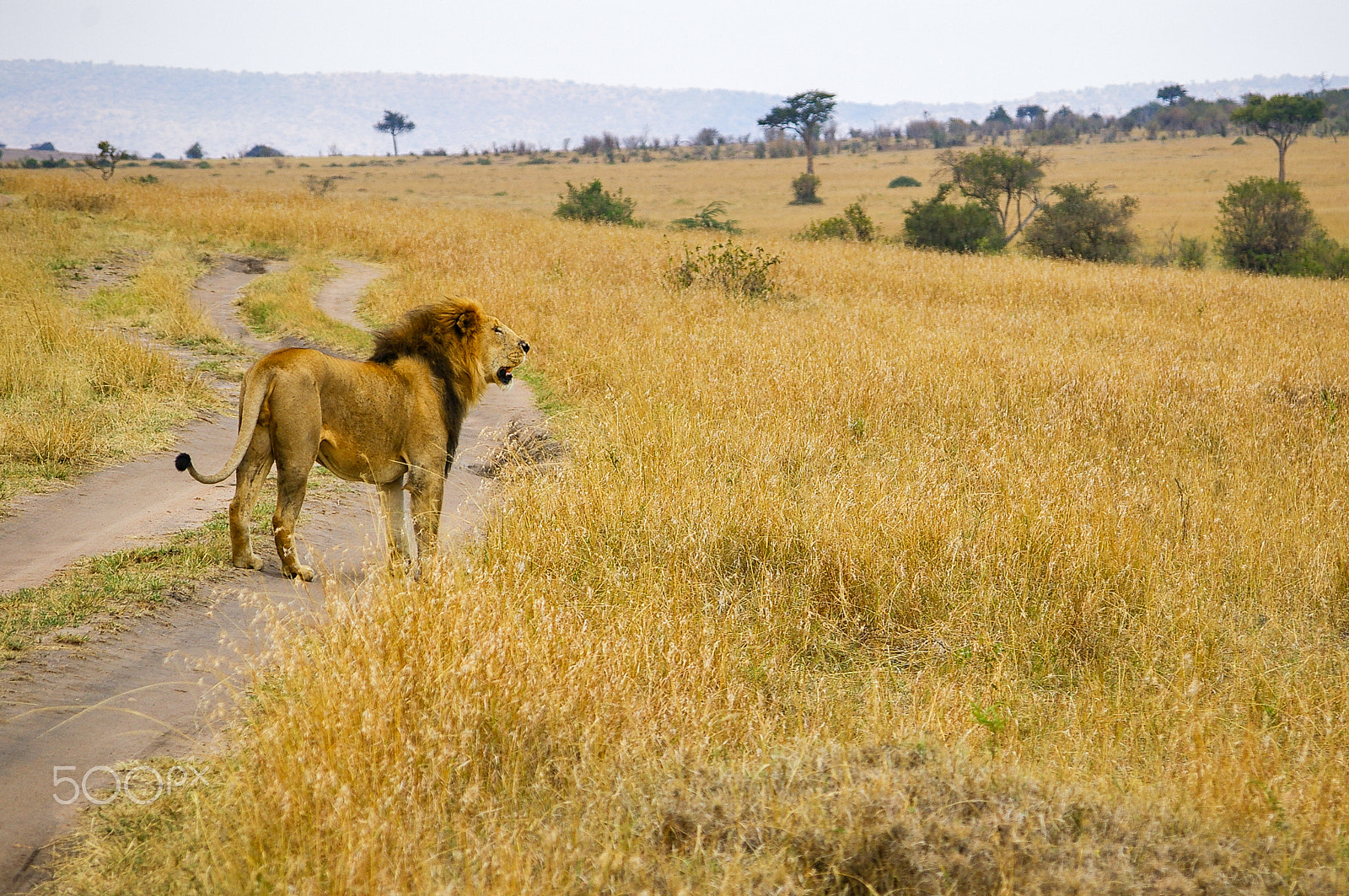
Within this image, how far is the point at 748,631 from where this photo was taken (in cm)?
433

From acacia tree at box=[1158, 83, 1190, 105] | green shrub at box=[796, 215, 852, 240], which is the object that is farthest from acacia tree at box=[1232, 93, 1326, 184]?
acacia tree at box=[1158, 83, 1190, 105]

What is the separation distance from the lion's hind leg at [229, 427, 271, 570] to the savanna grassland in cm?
99

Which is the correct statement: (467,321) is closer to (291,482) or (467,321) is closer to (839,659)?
(291,482)

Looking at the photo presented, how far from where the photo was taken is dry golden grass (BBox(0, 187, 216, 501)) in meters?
6.73

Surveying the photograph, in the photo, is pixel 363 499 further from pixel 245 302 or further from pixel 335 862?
pixel 245 302

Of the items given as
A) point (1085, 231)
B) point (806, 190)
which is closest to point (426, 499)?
point (1085, 231)

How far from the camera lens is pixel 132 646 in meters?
4.17

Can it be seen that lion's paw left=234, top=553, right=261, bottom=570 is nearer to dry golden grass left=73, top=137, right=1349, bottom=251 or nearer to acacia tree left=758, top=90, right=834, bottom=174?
dry golden grass left=73, top=137, right=1349, bottom=251

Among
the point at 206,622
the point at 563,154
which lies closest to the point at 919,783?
the point at 206,622

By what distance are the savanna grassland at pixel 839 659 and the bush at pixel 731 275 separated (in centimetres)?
454

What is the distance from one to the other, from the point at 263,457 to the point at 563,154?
83288 millimetres

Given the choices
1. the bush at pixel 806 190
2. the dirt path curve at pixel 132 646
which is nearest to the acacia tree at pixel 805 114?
the bush at pixel 806 190

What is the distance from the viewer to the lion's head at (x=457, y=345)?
5438 millimetres

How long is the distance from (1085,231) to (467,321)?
24.1 metres
